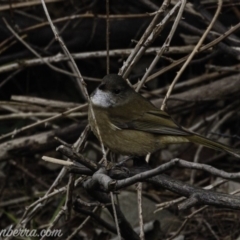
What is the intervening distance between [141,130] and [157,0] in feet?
8.00

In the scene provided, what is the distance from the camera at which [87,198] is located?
658 cm

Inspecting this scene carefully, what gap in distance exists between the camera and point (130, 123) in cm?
518

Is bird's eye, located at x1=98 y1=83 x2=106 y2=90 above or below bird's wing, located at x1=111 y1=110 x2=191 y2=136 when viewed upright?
above

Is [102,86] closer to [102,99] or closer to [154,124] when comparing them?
[102,99]

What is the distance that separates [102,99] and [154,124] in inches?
16.8

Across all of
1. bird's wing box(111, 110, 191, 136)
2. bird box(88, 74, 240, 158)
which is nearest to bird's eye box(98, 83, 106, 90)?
bird box(88, 74, 240, 158)

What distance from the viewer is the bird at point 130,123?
16.2ft

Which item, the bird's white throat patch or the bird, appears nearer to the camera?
the bird

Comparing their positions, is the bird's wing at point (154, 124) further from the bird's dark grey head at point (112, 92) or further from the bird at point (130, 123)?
the bird's dark grey head at point (112, 92)

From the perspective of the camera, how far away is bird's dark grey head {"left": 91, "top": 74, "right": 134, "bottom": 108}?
509cm

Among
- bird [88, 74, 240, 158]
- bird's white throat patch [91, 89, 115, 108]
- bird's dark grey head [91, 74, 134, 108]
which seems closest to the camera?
bird [88, 74, 240, 158]

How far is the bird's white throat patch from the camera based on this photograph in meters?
5.22

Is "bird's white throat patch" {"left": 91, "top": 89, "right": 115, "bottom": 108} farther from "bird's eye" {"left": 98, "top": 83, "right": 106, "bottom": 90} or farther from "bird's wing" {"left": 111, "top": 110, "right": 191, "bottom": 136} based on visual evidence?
"bird's wing" {"left": 111, "top": 110, "right": 191, "bottom": 136}

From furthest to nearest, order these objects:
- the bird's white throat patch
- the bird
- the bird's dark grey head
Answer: the bird's white throat patch, the bird's dark grey head, the bird
